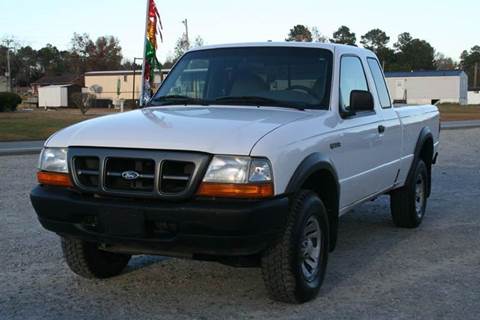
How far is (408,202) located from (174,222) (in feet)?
13.5

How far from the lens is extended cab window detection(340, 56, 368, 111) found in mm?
5727

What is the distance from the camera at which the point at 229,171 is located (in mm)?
4203

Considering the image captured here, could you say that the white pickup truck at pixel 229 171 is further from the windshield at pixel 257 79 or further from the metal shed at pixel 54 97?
the metal shed at pixel 54 97

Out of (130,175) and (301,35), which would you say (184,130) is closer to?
(130,175)

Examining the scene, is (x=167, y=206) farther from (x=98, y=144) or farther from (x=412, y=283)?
(x=412, y=283)

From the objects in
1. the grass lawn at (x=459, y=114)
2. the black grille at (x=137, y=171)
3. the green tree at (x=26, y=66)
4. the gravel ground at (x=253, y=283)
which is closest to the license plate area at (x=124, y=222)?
the black grille at (x=137, y=171)

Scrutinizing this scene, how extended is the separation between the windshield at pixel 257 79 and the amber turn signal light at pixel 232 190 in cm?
136

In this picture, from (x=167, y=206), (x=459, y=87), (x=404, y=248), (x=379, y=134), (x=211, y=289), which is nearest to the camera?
(x=167, y=206)

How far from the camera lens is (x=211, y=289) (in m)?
5.24

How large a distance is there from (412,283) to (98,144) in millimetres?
2824

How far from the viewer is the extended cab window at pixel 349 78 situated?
225 inches

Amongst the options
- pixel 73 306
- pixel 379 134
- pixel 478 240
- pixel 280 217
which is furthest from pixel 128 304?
pixel 478 240

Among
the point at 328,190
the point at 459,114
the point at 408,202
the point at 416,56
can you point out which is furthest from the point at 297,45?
the point at 416,56

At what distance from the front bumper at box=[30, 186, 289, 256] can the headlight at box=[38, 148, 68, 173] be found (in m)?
0.19
